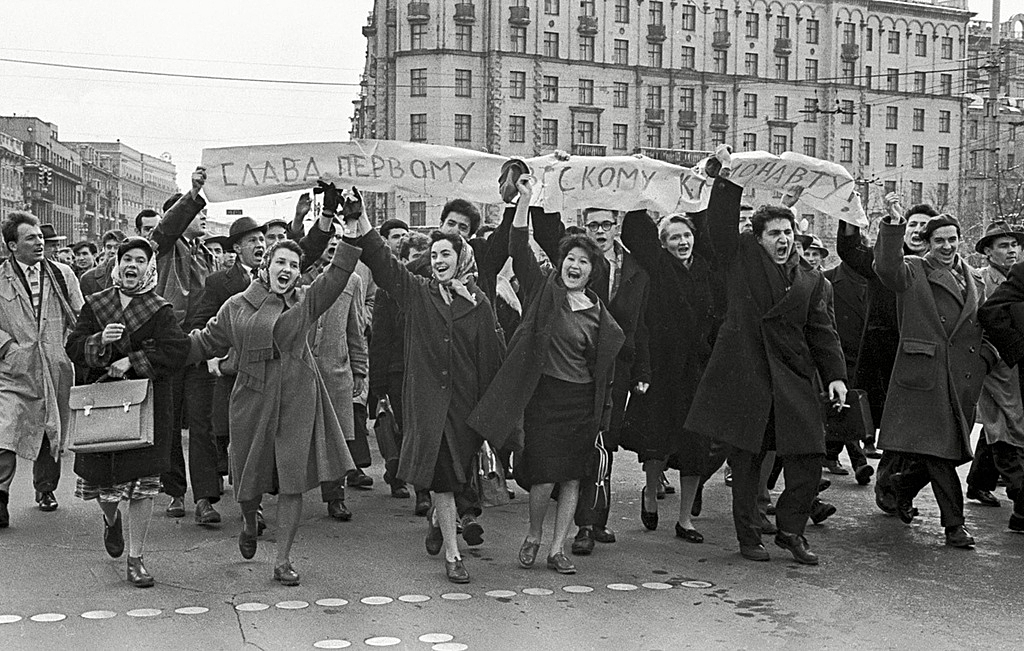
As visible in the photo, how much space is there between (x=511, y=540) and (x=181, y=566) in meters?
2.02

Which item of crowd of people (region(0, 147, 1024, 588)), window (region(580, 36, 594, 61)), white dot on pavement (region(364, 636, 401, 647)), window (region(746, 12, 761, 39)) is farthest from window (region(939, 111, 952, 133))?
white dot on pavement (region(364, 636, 401, 647))

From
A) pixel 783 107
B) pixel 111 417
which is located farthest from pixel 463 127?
pixel 111 417

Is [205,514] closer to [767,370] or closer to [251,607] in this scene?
[251,607]

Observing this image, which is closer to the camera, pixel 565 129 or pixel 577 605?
pixel 577 605

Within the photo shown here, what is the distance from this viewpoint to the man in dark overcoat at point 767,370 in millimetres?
7160

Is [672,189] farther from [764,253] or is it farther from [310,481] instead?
[310,481]

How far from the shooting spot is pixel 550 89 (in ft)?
240

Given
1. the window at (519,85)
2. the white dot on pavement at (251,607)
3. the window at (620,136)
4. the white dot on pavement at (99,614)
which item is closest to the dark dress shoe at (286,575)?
the white dot on pavement at (251,607)

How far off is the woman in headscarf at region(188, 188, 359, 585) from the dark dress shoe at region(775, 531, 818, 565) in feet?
8.33

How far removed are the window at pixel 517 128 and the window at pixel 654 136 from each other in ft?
27.8

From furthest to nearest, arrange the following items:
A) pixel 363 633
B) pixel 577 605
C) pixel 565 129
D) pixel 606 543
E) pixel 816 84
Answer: pixel 816 84 → pixel 565 129 → pixel 606 543 → pixel 577 605 → pixel 363 633

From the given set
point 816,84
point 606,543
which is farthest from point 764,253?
point 816,84

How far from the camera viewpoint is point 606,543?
7.64 m

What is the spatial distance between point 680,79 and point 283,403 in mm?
72530
